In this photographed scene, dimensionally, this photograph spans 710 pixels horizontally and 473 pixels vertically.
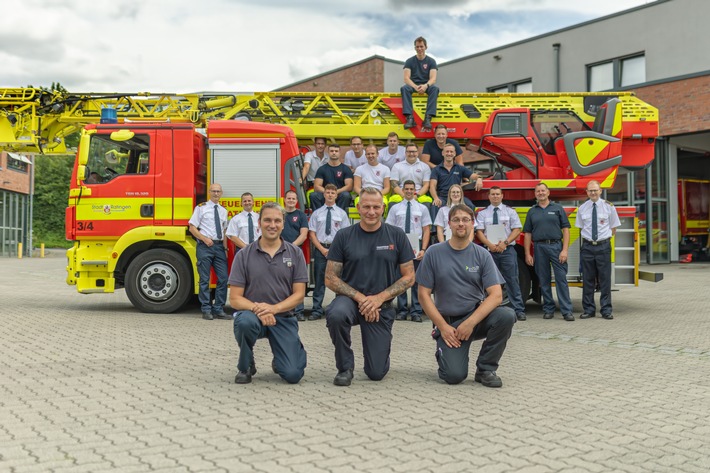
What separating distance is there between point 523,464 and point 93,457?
7.65 ft

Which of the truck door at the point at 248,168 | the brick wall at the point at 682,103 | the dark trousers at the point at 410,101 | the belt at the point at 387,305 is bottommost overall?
the belt at the point at 387,305

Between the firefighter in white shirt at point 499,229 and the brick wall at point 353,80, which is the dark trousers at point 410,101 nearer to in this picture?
the firefighter in white shirt at point 499,229

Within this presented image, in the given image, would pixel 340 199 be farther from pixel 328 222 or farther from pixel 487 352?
pixel 487 352

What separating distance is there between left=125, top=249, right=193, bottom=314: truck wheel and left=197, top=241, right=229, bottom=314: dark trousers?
1.58ft

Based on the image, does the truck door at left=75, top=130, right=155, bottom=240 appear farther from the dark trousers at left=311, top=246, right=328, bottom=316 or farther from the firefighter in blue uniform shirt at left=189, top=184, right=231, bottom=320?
the dark trousers at left=311, top=246, right=328, bottom=316

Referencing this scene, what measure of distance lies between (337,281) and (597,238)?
634cm

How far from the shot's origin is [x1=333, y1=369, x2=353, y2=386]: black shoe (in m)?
6.00

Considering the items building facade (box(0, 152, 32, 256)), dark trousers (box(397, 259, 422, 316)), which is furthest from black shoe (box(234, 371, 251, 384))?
building facade (box(0, 152, 32, 256))

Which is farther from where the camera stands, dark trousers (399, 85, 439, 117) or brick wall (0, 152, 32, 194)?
brick wall (0, 152, 32, 194)

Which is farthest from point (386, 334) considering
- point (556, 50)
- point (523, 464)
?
point (556, 50)

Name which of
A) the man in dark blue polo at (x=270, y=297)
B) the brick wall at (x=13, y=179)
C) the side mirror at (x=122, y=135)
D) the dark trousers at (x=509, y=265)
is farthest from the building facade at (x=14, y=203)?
the man in dark blue polo at (x=270, y=297)

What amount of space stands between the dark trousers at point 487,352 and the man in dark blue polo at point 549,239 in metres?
5.40

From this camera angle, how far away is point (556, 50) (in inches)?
1155

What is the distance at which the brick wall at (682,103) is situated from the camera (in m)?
23.8
